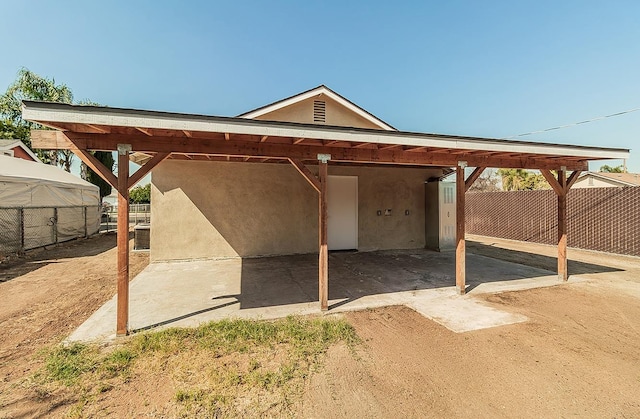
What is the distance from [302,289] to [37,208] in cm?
1040

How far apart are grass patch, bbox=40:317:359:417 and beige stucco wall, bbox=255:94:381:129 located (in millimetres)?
6896

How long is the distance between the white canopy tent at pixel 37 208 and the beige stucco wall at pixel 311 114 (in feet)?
26.8

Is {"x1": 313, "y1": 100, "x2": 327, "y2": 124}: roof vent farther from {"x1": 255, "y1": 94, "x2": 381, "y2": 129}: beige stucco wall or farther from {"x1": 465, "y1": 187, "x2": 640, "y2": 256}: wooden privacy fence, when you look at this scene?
{"x1": 465, "y1": 187, "x2": 640, "y2": 256}: wooden privacy fence

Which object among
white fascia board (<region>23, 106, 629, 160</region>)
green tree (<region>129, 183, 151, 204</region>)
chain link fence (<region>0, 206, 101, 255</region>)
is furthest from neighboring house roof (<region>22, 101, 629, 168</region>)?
green tree (<region>129, 183, 151, 204</region>)

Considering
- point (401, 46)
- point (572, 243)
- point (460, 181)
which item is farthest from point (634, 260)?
point (401, 46)

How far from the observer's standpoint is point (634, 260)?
7.88m

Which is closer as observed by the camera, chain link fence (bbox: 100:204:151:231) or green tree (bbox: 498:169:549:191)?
chain link fence (bbox: 100:204:151:231)

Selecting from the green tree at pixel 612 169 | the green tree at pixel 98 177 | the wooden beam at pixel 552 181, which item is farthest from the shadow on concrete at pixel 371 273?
the green tree at pixel 612 169

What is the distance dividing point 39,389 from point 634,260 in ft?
41.0

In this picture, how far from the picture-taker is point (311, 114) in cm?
924

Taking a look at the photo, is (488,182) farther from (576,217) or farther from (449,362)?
(449,362)

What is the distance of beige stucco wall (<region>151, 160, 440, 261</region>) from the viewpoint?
300 inches

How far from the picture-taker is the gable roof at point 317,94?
8.62m

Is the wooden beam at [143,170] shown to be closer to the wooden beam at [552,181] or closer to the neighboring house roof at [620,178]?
the wooden beam at [552,181]
